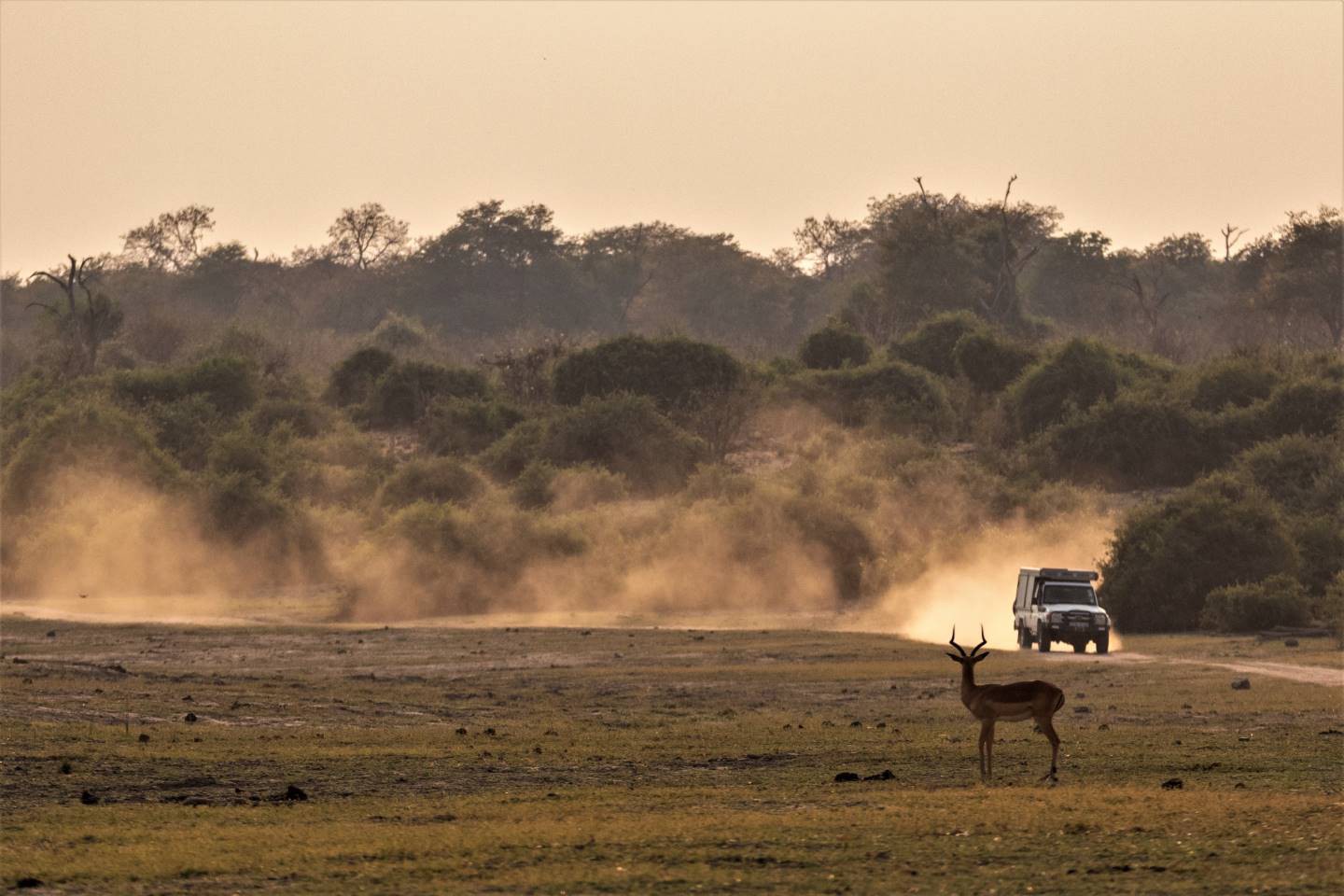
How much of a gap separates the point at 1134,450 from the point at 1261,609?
78.5 ft

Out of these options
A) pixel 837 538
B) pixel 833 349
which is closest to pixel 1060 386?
pixel 833 349

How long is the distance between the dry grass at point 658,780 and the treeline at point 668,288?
6680cm

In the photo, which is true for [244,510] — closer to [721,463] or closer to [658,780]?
[721,463]

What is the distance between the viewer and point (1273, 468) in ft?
204

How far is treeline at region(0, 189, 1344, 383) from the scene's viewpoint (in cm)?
10375

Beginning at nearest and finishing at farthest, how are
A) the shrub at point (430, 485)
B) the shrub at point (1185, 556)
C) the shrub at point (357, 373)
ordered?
1. the shrub at point (1185, 556)
2. the shrub at point (430, 485)
3. the shrub at point (357, 373)

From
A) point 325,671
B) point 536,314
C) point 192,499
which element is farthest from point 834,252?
point 325,671

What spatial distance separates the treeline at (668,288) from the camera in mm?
103750

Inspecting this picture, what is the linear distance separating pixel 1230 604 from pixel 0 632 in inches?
1077

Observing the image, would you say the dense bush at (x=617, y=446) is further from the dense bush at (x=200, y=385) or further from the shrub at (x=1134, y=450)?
the dense bush at (x=200, y=385)

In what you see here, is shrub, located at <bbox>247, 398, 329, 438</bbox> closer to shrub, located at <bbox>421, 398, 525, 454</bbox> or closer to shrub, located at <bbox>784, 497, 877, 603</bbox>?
shrub, located at <bbox>421, 398, 525, 454</bbox>

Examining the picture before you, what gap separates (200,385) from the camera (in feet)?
284

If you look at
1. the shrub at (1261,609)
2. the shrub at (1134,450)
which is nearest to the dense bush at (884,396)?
the shrub at (1134,450)

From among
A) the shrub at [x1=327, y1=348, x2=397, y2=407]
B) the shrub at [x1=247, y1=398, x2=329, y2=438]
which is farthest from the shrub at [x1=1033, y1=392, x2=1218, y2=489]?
the shrub at [x1=327, y1=348, x2=397, y2=407]
